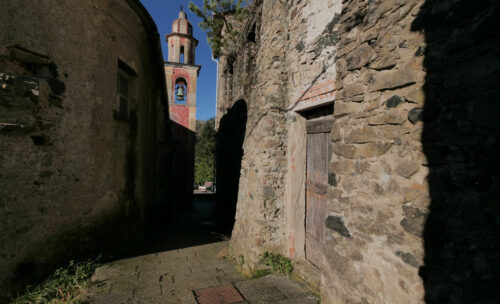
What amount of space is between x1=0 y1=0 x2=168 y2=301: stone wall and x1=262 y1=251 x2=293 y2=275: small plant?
8.61 feet

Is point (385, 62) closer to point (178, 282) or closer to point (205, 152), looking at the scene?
point (178, 282)

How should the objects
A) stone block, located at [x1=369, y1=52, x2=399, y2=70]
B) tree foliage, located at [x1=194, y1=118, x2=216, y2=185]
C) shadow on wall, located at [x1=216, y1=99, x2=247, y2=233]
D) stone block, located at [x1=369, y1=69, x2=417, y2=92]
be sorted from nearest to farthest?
stone block, located at [x1=369, y1=69, x2=417, y2=92], stone block, located at [x1=369, y1=52, x2=399, y2=70], shadow on wall, located at [x1=216, y1=99, x2=247, y2=233], tree foliage, located at [x1=194, y1=118, x2=216, y2=185]

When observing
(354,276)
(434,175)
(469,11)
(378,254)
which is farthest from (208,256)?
(469,11)

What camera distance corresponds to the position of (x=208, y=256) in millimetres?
4285

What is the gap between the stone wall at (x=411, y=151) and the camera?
3.96 feet

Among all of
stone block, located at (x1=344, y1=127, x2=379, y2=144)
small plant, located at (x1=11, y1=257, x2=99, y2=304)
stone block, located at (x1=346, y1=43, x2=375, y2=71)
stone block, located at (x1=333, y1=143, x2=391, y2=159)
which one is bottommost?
small plant, located at (x1=11, y1=257, x2=99, y2=304)

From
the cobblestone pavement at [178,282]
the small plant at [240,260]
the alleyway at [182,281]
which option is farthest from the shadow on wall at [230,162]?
the small plant at [240,260]

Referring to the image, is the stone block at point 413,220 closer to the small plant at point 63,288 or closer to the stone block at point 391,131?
the stone block at point 391,131

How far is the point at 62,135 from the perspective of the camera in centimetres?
310

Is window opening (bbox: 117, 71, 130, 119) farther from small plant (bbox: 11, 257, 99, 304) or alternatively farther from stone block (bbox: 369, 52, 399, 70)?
stone block (bbox: 369, 52, 399, 70)

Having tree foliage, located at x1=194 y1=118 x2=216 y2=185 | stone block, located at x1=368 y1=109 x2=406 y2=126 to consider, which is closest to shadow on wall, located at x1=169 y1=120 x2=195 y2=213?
stone block, located at x1=368 y1=109 x2=406 y2=126

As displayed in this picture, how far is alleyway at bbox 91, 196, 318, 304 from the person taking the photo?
276 cm

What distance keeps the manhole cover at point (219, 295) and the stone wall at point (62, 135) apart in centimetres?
194

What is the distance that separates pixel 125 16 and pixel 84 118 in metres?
2.18
